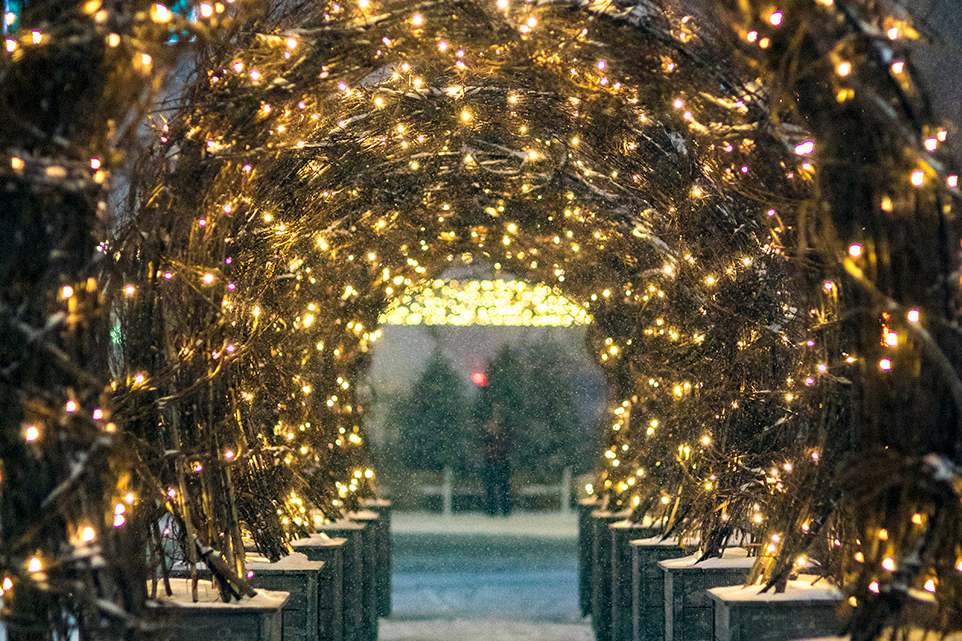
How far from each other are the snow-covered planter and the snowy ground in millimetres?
3061

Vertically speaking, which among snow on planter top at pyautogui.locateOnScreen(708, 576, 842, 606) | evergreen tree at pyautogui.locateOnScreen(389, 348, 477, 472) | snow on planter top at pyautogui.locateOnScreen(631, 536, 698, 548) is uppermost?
evergreen tree at pyautogui.locateOnScreen(389, 348, 477, 472)

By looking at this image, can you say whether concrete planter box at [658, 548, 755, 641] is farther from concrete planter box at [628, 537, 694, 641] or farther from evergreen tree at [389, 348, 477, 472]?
evergreen tree at [389, 348, 477, 472]

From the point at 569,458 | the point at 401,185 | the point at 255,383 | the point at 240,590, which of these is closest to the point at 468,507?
the point at 569,458

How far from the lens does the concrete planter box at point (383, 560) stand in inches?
455

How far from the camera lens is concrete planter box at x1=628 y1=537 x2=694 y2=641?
7660 mm

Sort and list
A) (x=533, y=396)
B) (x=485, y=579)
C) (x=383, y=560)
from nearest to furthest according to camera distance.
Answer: (x=383, y=560) < (x=485, y=579) < (x=533, y=396)

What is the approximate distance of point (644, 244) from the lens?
8.44 metres

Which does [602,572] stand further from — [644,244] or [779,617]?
[779,617]

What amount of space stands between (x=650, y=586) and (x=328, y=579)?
2.52 metres

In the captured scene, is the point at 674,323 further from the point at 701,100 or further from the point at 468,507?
the point at 468,507

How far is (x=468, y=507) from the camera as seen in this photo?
18.5m

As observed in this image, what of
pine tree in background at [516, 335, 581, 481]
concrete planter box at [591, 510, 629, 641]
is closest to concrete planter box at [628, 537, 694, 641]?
concrete planter box at [591, 510, 629, 641]

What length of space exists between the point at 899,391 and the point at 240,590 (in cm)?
323

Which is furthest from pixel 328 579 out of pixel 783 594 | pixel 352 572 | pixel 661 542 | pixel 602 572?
pixel 783 594
